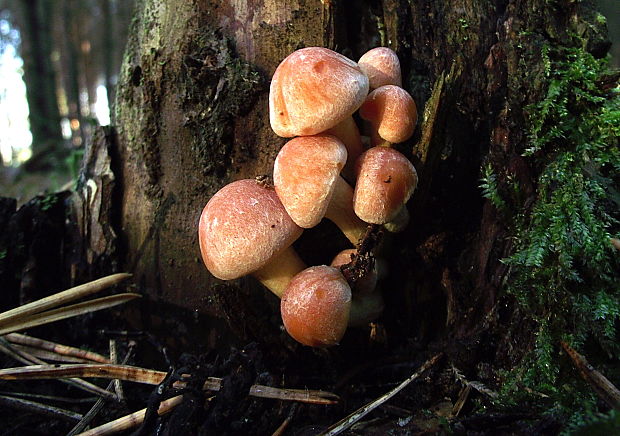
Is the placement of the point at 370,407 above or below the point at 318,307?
below

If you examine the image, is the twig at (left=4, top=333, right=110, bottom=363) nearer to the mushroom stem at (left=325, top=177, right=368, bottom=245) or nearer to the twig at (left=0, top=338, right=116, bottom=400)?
the twig at (left=0, top=338, right=116, bottom=400)

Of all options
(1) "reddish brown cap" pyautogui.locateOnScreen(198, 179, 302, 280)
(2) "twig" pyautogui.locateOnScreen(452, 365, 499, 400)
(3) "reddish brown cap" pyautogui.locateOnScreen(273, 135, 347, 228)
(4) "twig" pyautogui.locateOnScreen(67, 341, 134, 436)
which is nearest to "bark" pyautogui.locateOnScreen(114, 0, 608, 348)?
(2) "twig" pyautogui.locateOnScreen(452, 365, 499, 400)

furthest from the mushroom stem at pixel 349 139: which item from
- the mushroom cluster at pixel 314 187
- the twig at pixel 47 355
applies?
the twig at pixel 47 355

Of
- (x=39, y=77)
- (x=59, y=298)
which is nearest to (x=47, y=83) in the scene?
(x=39, y=77)

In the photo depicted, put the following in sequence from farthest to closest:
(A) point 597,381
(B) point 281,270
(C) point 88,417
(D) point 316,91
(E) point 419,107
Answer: (E) point 419,107 → (B) point 281,270 → (C) point 88,417 → (D) point 316,91 → (A) point 597,381

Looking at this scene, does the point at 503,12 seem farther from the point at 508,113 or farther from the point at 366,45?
the point at 366,45

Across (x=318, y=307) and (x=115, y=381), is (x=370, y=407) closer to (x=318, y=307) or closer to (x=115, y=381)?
(x=318, y=307)

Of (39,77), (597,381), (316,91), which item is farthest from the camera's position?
(39,77)
